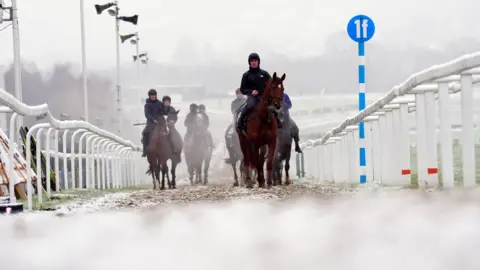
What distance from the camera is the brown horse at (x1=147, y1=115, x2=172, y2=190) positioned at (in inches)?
890

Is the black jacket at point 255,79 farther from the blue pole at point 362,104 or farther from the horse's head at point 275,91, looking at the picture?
the blue pole at point 362,104

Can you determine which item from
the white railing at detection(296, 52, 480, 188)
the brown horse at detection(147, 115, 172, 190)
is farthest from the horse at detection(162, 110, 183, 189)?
the white railing at detection(296, 52, 480, 188)

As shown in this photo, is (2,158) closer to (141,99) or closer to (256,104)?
(256,104)

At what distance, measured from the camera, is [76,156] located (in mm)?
23031

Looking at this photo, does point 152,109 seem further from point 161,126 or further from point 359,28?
point 359,28

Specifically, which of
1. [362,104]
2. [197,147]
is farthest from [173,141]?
[362,104]

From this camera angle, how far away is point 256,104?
53.7ft

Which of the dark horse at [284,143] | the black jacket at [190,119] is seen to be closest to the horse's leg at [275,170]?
the dark horse at [284,143]

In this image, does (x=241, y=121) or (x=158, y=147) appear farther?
(x=158, y=147)

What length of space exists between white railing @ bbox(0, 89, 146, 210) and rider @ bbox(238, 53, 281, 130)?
2934 millimetres

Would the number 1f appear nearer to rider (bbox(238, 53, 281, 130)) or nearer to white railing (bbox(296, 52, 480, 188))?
white railing (bbox(296, 52, 480, 188))

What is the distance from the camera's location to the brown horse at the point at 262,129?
1573 cm

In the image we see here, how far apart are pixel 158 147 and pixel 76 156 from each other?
1.75 meters

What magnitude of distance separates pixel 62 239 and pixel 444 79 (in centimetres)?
562
